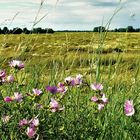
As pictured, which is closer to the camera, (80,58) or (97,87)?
(97,87)

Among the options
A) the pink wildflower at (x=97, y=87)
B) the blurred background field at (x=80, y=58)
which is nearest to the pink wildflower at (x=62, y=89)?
the pink wildflower at (x=97, y=87)

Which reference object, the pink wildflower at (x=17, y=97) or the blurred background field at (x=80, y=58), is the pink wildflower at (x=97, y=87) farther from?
the blurred background field at (x=80, y=58)

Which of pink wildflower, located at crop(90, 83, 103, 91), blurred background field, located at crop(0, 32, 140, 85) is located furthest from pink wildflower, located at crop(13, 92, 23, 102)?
blurred background field, located at crop(0, 32, 140, 85)

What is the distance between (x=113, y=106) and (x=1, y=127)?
1.34m

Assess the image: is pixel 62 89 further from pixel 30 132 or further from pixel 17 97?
pixel 30 132

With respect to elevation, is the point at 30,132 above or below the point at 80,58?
below

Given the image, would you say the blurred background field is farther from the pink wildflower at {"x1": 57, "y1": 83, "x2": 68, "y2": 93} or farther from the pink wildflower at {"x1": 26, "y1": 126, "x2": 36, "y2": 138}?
the pink wildflower at {"x1": 26, "y1": 126, "x2": 36, "y2": 138}

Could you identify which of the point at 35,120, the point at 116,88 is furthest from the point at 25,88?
the point at 35,120

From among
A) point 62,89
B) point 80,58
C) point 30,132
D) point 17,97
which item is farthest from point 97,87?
point 80,58

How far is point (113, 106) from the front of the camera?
5.16 metres

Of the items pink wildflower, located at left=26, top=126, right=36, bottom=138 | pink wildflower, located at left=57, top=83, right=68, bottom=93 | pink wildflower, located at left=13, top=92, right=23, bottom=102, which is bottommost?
pink wildflower, located at left=26, top=126, right=36, bottom=138

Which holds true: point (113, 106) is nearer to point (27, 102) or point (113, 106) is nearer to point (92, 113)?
point (92, 113)

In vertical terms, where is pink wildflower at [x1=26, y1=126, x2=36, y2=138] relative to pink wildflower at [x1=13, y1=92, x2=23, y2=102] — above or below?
below

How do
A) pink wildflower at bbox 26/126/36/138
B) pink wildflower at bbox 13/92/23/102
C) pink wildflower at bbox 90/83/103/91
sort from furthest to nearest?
pink wildflower at bbox 90/83/103/91
pink wildflower at bbox 13/92/23/102
pink wildflower at bbox 26/126/36/138
